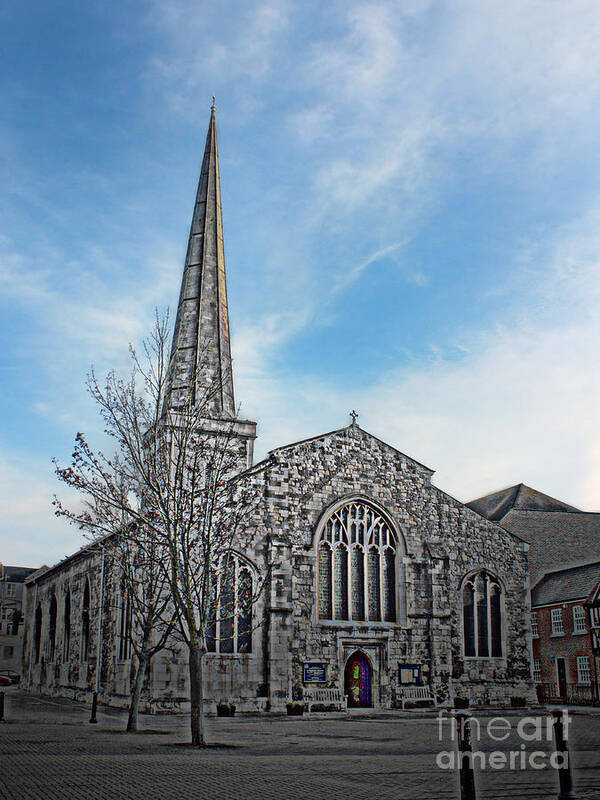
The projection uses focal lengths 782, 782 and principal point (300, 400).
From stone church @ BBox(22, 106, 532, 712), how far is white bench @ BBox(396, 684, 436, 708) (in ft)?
0.55

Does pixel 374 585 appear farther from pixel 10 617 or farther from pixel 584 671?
pixel 10 617

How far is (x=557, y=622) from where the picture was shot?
4006 centimetres

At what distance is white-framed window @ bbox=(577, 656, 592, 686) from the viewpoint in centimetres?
3716

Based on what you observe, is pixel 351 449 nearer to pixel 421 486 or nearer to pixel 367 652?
pixel 421 486

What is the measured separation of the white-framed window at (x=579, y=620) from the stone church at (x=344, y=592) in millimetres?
4472

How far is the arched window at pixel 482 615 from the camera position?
111 feet

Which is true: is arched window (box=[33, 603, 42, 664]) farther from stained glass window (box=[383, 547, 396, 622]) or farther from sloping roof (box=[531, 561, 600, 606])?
sloping roof (box=[531, 561, 600, 606])

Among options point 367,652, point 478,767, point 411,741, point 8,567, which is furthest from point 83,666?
point 8,567

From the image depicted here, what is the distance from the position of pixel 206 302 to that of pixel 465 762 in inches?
1252

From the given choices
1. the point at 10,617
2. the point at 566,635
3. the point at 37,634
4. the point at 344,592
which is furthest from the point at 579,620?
the point at 10,617

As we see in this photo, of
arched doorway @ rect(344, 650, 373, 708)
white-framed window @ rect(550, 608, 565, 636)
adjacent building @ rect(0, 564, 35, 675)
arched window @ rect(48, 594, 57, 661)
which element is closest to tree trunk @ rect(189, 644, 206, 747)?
arched doorway @ rect(344, 650, 373, 708)

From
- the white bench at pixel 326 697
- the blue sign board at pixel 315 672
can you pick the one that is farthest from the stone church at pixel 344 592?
the white bench at pixel 326 697

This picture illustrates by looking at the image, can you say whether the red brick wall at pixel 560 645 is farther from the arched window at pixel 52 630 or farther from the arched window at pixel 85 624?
the arched window at pixel 52 630

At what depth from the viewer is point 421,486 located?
115ft
